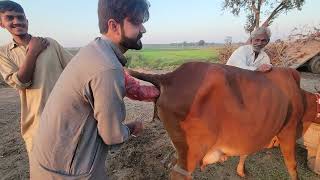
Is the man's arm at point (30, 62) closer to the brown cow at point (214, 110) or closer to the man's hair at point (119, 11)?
the brown cow at point (214, 110)

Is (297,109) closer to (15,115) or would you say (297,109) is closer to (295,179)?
(295,179)

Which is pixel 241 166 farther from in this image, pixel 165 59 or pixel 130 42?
pixel 165 59

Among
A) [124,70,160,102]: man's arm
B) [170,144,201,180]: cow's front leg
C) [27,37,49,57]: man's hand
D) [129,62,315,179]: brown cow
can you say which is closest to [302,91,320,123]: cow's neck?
[129,62,315,179]: brown cow

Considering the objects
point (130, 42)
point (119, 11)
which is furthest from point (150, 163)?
point (119, 11)

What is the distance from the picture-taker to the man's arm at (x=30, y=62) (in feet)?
8.34

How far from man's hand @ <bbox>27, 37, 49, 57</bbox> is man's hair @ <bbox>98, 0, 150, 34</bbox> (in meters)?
1.19

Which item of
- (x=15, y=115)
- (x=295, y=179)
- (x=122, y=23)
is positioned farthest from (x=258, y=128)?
(x=15, y=115)

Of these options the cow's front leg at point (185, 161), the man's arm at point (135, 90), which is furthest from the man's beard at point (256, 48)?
the man's arm at point (135, 90)

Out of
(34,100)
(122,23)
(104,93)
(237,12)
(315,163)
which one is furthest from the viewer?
(237,12)

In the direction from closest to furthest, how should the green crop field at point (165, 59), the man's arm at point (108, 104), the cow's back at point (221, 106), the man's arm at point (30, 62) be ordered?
the man's arm at point (108, 104)
the man's arm at point (30, 62)
the cow's back at point (221, 106)
the green crop field at point (165, 59)

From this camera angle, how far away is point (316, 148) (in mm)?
3803

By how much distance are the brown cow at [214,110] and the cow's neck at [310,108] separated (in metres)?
0.48

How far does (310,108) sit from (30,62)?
2992 millimetres

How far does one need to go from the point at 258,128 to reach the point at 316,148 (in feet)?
3.99
